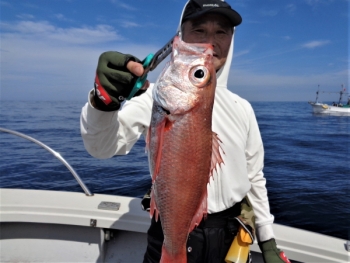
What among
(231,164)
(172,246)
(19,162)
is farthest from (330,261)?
(19,162)

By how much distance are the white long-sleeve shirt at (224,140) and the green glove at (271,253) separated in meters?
0.05

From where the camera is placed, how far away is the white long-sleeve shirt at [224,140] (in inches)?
72.6

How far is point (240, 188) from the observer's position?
87.2 inches

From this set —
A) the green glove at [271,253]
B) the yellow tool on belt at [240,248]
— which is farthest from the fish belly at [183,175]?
the green glove at [271,253]

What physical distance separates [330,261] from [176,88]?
249 cm

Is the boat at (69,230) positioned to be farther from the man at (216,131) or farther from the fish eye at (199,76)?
the fish eye at (199,76)

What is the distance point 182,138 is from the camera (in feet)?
4.43

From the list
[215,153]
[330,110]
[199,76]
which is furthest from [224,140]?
[330,110]

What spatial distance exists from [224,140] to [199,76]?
892 mm

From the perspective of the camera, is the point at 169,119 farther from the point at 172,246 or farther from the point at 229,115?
the point at 229,115

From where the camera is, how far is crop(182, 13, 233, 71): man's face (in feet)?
6.57

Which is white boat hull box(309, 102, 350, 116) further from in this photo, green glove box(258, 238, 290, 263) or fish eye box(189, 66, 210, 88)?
fish eye box(189, 66, 210, 88)

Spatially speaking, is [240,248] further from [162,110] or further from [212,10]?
[212,10]

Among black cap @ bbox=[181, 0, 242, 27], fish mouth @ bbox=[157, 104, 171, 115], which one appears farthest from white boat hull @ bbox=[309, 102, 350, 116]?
fish mouth @ bbox=[157, 104, 171, 115]
